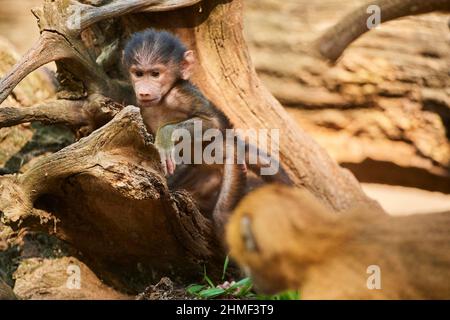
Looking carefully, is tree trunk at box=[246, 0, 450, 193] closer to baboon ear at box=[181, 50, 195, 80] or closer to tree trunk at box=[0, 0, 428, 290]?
tree trunk at box=[0, 0, 428, 290]

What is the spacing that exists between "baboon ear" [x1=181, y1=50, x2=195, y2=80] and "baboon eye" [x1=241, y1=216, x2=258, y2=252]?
222 cm

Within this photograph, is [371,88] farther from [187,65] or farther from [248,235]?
[248,235]

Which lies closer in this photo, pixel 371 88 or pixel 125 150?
pixel 125 150

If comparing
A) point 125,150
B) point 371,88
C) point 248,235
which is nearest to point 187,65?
point 125,150

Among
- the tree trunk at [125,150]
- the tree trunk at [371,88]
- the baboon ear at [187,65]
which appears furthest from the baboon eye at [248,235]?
the tree trunk at [371,88]

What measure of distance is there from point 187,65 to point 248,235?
2.29m

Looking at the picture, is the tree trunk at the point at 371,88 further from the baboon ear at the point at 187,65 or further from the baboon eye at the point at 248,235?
the baboon eye at the point at 248,235

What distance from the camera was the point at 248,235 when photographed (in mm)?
2354

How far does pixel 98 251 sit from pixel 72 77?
1.08 meters

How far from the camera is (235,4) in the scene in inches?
174

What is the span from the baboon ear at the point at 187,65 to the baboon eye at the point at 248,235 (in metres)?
2.22

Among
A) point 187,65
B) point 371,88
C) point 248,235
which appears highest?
point 187,65
